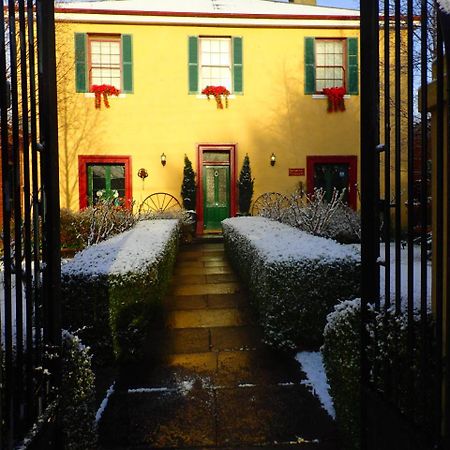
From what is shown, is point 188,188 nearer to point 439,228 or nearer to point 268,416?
point 268,416

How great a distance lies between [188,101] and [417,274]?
1066 centimetres

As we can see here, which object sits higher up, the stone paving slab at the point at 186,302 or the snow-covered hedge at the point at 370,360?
the snow-covered hedge at the point at 370,360

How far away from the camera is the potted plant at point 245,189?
12461mm

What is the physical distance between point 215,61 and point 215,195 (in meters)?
4.04

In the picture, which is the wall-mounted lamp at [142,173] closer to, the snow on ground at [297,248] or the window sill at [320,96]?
the window sill at [320,96]

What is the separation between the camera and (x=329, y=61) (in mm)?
12945

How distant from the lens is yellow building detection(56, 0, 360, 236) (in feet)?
40.3

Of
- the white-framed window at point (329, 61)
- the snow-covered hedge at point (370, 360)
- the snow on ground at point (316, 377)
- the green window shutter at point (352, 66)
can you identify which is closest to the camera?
the snow-covered hedge at point (370, 360)

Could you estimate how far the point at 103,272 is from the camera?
12.4ft

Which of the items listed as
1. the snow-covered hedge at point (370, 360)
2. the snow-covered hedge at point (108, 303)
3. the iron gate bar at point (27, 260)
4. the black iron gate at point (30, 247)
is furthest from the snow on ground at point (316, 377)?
the iron gate bar at point (27, 260)

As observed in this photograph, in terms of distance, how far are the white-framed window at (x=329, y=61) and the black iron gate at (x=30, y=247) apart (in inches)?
472

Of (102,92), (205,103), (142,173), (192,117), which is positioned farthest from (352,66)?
(102,92)

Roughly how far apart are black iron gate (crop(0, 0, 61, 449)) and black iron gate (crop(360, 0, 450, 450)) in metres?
1.54

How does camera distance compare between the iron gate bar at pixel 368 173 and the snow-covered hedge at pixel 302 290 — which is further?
the snow-covered hedge at pixel 302 290
